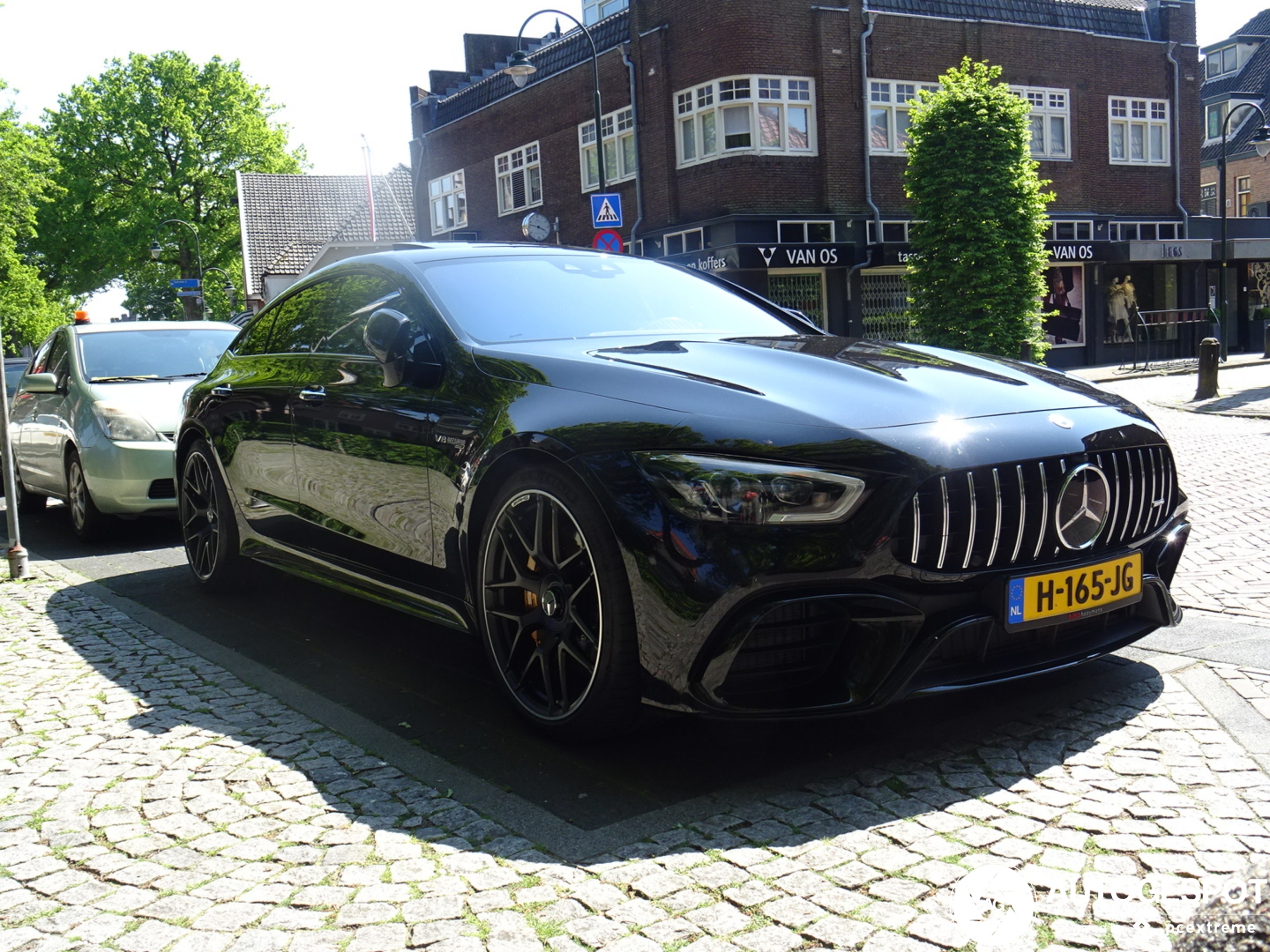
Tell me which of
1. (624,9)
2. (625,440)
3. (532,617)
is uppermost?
(624,9)

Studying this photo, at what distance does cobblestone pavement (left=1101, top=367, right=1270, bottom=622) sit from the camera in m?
5.29

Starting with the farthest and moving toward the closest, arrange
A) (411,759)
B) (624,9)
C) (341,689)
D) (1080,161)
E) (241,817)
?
(1080,161), (624,9), (341,689), (411,759), (241,817)

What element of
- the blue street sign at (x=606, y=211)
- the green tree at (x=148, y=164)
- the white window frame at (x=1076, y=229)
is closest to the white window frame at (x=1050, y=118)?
the white window frame at (x=1076, y=229)

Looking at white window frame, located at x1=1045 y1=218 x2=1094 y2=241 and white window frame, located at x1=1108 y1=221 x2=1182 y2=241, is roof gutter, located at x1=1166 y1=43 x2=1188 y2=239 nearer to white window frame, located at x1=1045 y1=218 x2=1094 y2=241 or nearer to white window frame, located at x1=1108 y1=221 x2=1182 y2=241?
white window frame, located at x1=1108 y1=221 x2=1182 y2=241

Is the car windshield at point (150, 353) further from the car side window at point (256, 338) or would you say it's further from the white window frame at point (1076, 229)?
the white window frame at point (1076, 229)

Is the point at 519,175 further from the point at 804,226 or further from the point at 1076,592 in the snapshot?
the point at 1076,592

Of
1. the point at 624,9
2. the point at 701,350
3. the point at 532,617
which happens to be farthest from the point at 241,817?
the point at 624,9

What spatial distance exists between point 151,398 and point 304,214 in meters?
42.1

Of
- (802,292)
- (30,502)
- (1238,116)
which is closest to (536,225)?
(802,292)

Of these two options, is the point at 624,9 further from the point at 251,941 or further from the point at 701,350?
the point at 251,941

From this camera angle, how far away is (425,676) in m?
4.53

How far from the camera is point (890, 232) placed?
27609mm

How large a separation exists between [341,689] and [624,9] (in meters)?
26.7

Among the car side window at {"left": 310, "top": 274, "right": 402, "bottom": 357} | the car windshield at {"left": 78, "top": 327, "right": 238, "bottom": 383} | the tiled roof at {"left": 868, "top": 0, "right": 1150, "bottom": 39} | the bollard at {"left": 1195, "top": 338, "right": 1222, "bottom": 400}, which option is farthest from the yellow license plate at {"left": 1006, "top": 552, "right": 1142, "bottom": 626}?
the tiled roof at {"left": 868, "top": 0, "right": 1150, "bottom": 39}
